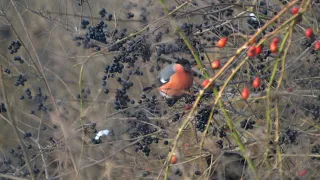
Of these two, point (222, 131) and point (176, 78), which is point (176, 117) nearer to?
point (222, 131)

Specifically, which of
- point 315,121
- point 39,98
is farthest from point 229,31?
point 39,98

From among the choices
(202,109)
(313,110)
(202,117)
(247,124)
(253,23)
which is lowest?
(247,124)

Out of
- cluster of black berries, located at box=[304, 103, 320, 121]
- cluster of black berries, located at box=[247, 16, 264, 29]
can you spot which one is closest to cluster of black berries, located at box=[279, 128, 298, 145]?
cluster of black berries, located at box=[304, 103, 320, 121]

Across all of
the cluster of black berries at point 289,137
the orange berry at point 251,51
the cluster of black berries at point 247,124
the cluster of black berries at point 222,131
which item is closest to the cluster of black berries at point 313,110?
the cluster of black berries at point 289,137

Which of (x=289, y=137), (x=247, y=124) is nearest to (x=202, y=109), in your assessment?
(x=289, y=137)

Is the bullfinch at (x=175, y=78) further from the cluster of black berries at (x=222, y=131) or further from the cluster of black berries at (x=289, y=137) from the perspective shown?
the cluster of black berries at (x=289, y=137)

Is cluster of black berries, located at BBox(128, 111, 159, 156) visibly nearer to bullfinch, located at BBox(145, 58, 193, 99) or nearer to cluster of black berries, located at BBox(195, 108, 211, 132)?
bullfinch, located at BBox(145, 58, 193, 99)
